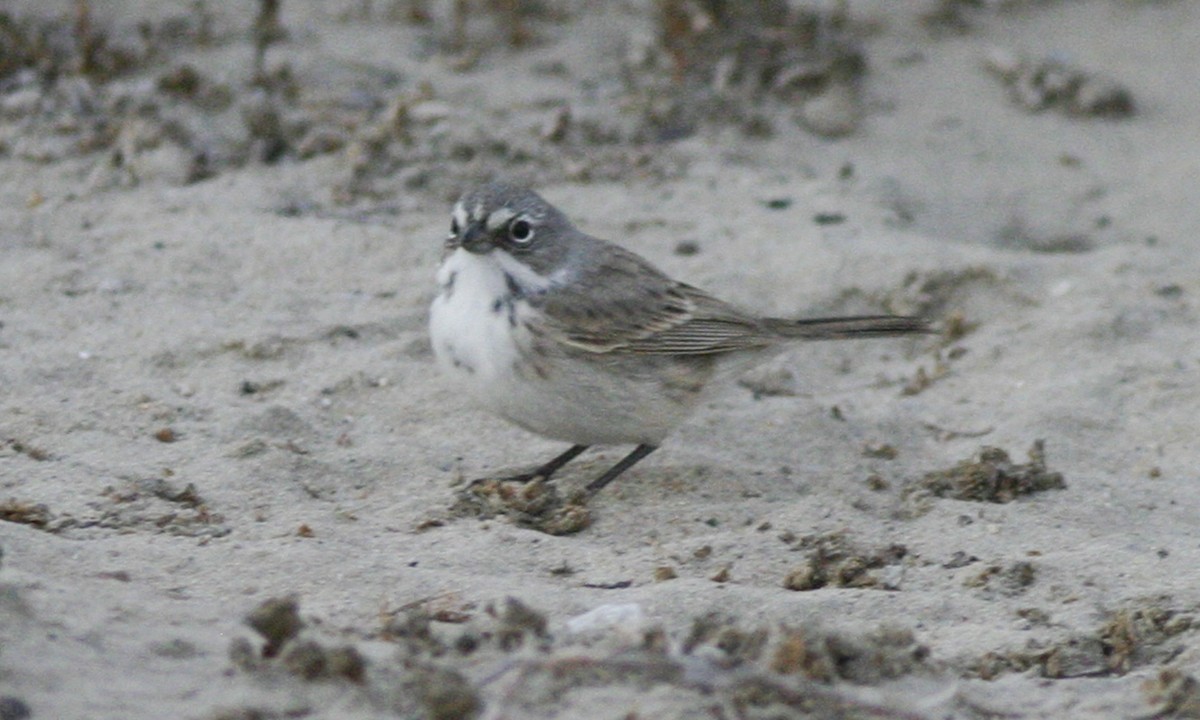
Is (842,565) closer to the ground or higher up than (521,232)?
closer to the ground

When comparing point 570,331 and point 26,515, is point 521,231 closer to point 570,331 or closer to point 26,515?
point 570,331

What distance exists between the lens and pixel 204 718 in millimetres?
3791

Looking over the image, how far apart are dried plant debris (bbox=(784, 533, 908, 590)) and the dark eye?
154cm

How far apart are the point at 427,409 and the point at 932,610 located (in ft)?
8.02

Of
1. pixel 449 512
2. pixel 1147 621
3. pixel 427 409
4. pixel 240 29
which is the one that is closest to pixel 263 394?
pixel 427 409

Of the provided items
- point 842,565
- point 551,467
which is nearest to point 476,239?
point 551,467

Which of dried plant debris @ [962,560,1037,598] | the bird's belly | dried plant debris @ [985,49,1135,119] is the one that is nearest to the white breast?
the bird's belly

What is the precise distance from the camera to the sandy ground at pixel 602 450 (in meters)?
4.23

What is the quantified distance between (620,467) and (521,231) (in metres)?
0.97

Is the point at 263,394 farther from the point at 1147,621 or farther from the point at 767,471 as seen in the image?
the point at 1147,621

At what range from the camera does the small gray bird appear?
20.3ft

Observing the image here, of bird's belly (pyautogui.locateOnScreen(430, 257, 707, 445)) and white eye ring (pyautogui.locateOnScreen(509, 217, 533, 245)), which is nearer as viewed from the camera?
bird's belly (pyautogui.locateOnScreen(430, 257, 707, 445))

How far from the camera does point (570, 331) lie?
632 cm

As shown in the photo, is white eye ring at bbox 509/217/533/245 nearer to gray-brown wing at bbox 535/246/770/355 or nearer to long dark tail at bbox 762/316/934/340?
gray-brown wing at bbox 535/246/770/355
